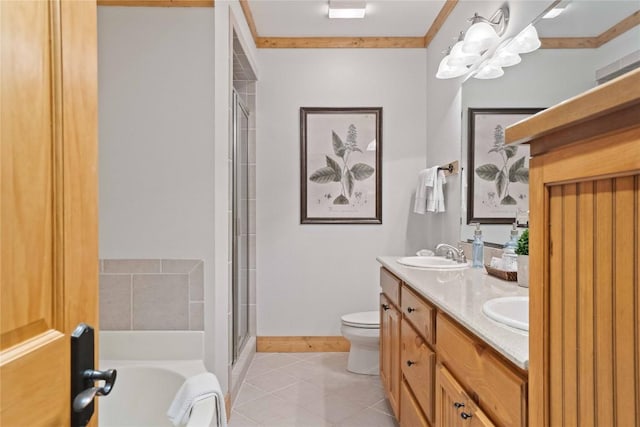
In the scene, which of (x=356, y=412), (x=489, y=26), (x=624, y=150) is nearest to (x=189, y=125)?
(x=489, y=26)

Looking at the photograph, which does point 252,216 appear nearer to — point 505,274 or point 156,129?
point 156,129

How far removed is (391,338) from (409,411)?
0.45m

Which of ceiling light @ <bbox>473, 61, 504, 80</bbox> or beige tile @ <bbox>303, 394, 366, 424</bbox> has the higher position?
ceiling light @ <bbox>473, 61, 504, 80</bbox>

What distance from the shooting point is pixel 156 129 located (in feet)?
7.37

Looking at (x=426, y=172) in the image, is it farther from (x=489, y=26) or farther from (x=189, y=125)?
(x=189, y=125)

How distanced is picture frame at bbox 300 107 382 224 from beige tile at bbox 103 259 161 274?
151 cm

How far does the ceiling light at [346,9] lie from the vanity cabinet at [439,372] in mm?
1869

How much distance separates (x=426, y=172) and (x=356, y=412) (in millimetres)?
1725

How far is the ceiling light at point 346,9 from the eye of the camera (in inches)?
115

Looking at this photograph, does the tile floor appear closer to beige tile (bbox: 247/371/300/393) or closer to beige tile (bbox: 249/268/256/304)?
beige tile (bbox: 247/371/300/393)

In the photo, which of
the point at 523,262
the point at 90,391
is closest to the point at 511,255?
the point at 523,262

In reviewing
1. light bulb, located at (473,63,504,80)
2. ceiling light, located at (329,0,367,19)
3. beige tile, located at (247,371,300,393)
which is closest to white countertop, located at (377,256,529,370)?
light bulb, located at (473,63,504,80)

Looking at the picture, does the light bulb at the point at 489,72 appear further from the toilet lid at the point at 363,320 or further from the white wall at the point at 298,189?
the toilet lid at the point at 363,320

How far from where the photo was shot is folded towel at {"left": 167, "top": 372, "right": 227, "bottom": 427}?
171cm
